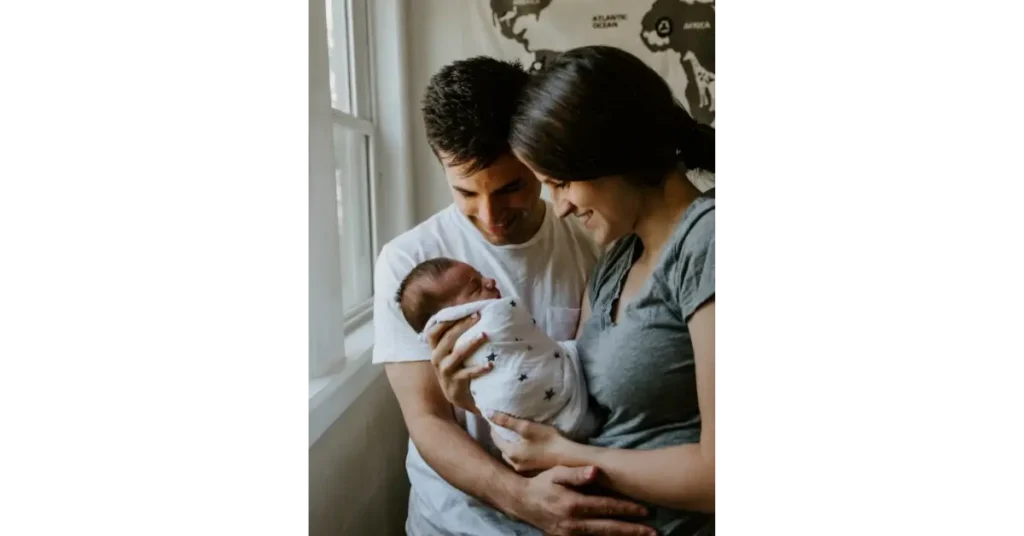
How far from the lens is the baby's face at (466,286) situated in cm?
73

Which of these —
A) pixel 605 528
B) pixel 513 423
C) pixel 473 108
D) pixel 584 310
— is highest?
pixel 473 108

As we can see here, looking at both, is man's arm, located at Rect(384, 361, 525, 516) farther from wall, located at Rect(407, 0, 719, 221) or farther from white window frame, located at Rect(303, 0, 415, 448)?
wall, located at Rect(407, 0, 719, 221)

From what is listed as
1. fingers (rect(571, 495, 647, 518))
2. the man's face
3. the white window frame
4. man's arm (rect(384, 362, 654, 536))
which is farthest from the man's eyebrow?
fingers (rect(571, 495, 647, 518))

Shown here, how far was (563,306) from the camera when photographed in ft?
2.43

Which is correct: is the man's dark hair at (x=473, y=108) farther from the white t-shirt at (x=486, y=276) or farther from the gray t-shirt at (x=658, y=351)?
the gray t-shirt at (x=658, y=351)

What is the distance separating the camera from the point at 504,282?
733 mm

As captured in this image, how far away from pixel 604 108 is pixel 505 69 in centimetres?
12

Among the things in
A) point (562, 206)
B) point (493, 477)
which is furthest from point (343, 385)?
point (562, 206)

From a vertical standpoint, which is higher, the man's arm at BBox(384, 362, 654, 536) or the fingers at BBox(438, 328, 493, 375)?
the fingers at BBox(438, 328, 493, 375)

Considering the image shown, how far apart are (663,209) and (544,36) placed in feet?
0.75

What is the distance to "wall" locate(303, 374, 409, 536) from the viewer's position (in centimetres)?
74

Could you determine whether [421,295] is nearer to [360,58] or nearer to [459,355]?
[459,355]
